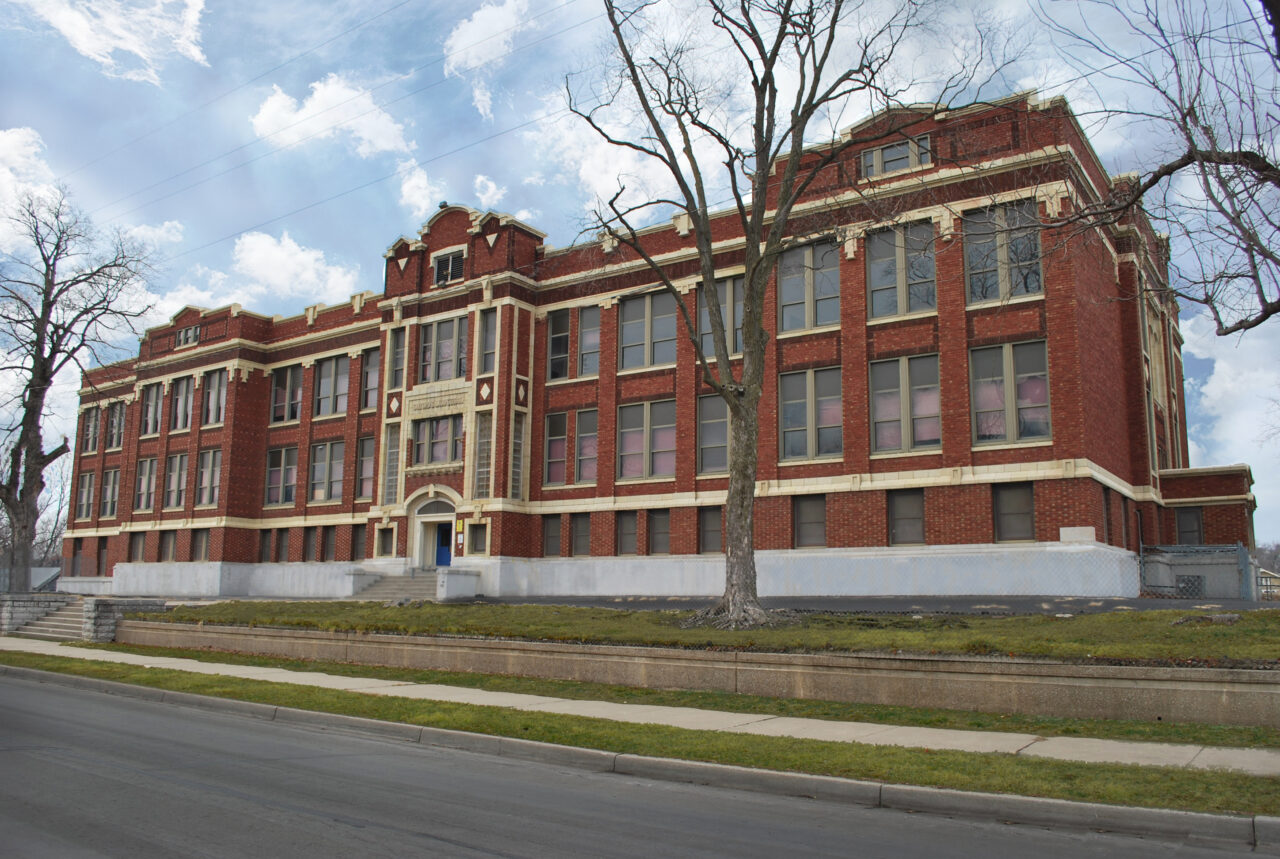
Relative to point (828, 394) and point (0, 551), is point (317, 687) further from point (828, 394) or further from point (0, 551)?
point (0, 551)

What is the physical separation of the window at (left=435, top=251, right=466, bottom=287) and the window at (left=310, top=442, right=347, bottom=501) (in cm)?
967

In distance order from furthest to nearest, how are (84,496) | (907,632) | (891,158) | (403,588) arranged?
1. (84,496)
2. (403,588)
3. (891,158)
4. (907,632)

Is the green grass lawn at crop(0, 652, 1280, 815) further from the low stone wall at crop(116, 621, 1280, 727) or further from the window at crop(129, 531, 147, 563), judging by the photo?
the window at crop(129, 531, 147, 563)

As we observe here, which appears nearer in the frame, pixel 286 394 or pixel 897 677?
pixel 897 677

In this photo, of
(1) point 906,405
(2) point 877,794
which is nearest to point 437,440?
(1) point 906,405

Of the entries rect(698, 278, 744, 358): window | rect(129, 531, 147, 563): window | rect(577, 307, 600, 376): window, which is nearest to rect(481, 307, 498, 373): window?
rect(577, 307, 600, 376): window

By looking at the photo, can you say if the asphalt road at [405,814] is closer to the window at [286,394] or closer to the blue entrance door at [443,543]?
the blue entrance door at [443,543]

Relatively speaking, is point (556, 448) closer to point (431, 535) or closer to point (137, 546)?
point (431, 535)

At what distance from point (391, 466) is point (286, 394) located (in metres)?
10.8

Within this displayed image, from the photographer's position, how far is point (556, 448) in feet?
122

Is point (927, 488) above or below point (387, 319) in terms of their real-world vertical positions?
below

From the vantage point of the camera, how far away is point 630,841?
6941mm

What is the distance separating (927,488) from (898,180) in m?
9.31

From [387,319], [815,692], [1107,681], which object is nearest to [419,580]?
[387,319]
